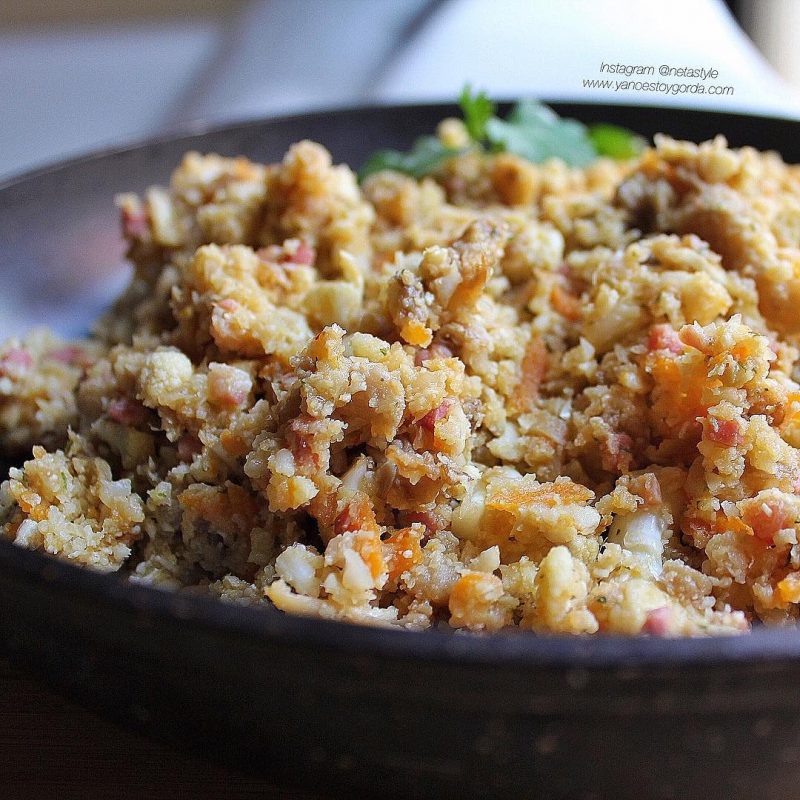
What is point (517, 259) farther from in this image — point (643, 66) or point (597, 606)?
point (643, 66)

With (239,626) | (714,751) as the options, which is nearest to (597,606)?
(714,751)

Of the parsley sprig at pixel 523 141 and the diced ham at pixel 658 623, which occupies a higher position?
the parsley sprig at pixel 523 141

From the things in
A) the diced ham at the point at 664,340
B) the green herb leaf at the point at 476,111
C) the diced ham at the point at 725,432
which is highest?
the green herb leaf at the point at 476,111

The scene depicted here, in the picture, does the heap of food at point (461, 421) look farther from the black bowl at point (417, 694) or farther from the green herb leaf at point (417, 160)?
the green herb leaf at point (417, 160)

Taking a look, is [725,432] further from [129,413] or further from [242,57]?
[242,57]

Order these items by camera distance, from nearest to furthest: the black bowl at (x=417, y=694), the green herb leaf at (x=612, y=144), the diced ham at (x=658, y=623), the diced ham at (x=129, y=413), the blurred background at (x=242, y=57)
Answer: the black bowl at (x=417, y=694)
the diced ham at (x=658, y=623)
the diced ham at (x=129, y=413)
the green herb leaf at (x=612, y=144)
the blurred background at (x=242, y=57)

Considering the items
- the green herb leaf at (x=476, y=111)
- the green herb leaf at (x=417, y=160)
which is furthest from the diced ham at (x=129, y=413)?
the green herb leaf at (x=476, y=111)
